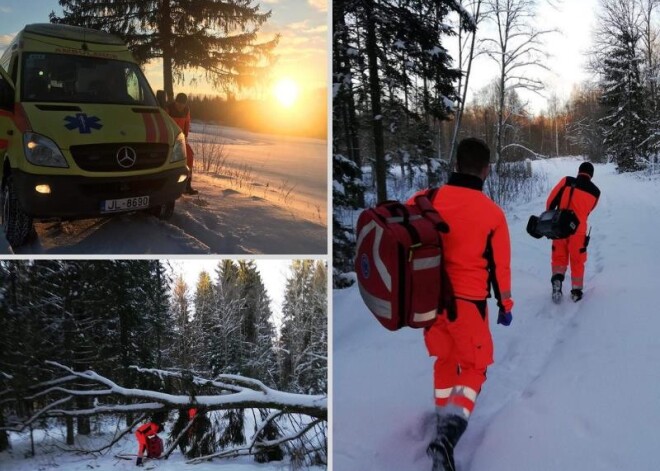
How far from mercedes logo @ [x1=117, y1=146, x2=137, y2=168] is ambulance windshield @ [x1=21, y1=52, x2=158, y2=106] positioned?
48 cm

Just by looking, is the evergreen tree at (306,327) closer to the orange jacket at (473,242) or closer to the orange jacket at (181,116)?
the orange jacket at (181,116)

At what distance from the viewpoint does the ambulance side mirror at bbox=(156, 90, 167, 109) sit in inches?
143

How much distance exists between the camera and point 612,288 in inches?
152

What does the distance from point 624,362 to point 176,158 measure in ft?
9.82

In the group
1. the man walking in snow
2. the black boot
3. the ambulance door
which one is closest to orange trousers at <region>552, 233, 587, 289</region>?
the man walking in snow

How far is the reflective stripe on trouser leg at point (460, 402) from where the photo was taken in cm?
206

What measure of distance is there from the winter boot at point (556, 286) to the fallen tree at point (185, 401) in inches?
75.6

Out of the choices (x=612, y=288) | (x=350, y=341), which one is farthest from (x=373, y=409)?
→ (x=612, y=288)

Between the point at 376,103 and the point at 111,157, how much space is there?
Result: 2.11 meters

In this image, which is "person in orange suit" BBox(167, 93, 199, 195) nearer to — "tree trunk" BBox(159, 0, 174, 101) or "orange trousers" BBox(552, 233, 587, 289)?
"tree trunk" BBox(159, 0, 174, 101)

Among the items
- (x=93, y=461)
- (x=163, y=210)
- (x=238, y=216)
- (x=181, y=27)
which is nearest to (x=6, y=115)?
(x=163, y=210)

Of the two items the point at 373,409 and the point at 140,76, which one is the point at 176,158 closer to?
the point at 140,76

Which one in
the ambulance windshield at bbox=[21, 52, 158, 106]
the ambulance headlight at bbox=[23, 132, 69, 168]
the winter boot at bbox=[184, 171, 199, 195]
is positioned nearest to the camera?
the ambulance headlight at bbox=[23, 132, 69, 168]

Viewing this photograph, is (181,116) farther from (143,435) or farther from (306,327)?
(143,435)
